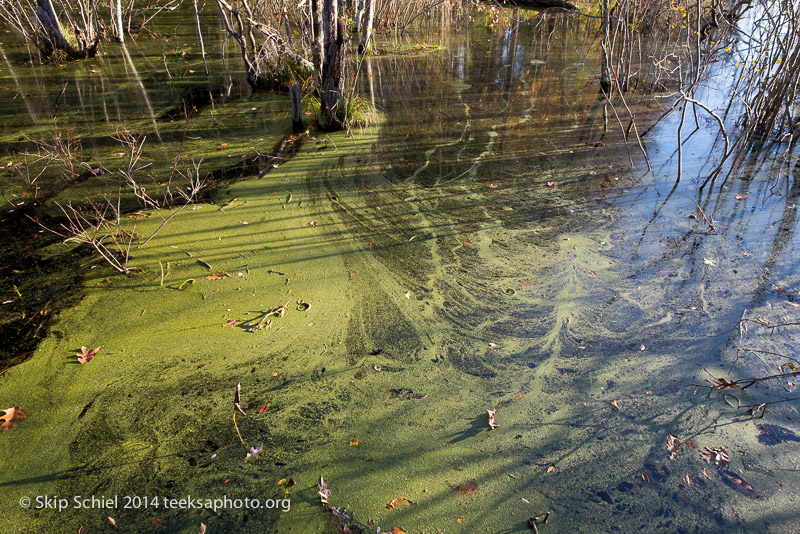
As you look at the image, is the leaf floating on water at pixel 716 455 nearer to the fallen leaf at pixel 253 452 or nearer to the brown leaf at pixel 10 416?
the fallen leaf at pixel 253 452

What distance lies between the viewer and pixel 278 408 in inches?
79.7

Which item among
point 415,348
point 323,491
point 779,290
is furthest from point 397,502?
point 779,290

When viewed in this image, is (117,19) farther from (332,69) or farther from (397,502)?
(397,502)

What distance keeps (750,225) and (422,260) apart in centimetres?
257

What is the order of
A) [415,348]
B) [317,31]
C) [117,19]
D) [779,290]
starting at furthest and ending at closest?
[117,19]
[317,31]
[779,290]
[415,348]

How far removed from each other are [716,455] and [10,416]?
299 centimetres

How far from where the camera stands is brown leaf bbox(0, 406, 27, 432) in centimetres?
191

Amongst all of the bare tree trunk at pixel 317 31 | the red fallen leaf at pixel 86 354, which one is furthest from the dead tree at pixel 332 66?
the red fallen leaf at pixel 86 354

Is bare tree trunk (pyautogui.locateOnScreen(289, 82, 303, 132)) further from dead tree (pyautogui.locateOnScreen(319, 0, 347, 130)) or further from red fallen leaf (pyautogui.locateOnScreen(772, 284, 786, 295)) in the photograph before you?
red fallen leaf (pyautogui.locateOnScreen(772, 284, 786, 295))

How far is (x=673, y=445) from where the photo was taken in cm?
188

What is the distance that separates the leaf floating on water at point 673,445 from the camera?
184 centimetres

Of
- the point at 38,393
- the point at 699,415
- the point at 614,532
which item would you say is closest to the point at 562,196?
the point at 699,415

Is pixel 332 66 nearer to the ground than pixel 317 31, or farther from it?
nearer to the ground

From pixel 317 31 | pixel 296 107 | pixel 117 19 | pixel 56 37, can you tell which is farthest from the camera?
pixel 117 19
